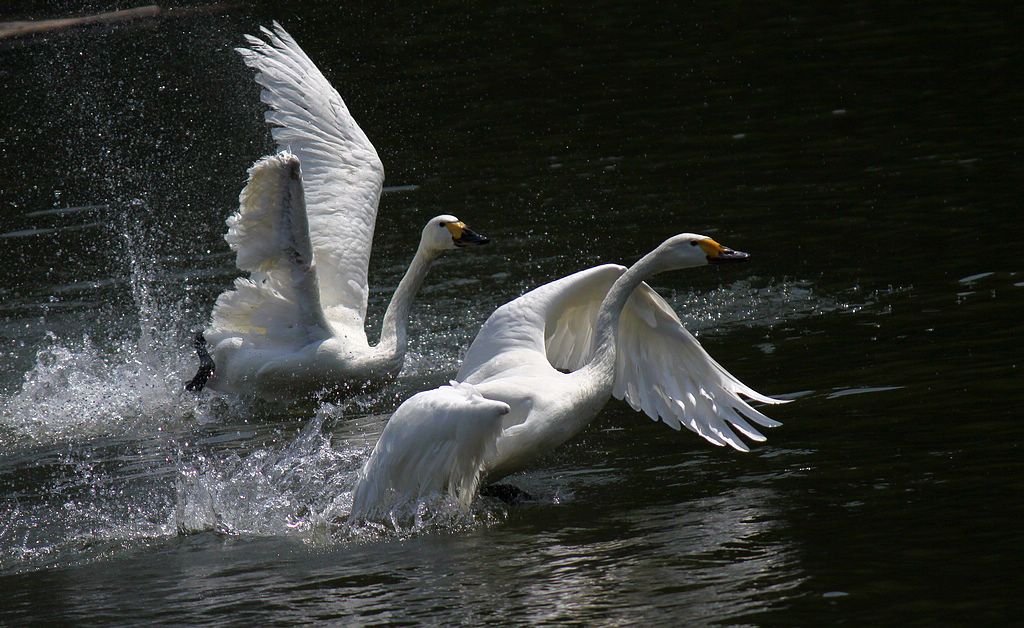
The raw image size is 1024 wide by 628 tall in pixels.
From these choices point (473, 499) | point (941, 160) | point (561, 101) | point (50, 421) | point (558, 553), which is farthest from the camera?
point (561, 101)

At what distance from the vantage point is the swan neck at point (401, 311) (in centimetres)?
955

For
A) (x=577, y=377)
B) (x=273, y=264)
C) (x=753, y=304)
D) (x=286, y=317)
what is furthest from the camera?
(x=753, y=304)

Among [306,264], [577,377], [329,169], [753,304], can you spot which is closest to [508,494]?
[577,377]

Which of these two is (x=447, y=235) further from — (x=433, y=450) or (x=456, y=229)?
(x=433, y=450)

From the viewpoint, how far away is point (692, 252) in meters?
7.63

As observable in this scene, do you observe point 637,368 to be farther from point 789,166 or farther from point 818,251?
point 789,166

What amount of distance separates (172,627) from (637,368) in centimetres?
315

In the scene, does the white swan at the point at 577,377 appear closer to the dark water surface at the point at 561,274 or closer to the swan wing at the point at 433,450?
the swan wing at the point at 433,450

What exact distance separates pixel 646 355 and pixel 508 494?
4.06 ft

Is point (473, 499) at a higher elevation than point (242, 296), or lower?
lower

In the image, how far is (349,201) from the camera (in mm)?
10633

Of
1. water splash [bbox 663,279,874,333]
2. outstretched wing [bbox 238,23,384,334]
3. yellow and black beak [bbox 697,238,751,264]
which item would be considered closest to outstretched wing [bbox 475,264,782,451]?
yellow and black beak [bbox 697,238,751,264]

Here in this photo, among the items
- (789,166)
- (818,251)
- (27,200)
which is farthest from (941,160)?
(27,200)

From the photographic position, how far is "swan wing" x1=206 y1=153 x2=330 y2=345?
8.90 meters
